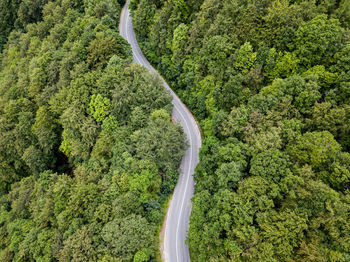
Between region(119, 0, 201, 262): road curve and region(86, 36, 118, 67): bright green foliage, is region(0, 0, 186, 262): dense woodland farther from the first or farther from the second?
region(119, 0, 201, 262): road curve

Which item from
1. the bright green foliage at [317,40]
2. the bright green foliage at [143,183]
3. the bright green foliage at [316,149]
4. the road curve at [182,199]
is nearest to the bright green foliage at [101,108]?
the road curve at [182,199]

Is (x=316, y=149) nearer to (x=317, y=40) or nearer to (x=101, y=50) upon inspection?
(x=317, y=40)

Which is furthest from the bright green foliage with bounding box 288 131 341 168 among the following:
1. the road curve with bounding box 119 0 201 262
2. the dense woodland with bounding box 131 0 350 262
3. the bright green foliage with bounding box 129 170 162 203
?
the bright green foliage with bounding box 129 170 162 203

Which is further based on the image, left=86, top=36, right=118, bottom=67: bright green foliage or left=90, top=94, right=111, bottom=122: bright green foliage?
left=86, top=36, right=118, bottom=67: bright green foliage

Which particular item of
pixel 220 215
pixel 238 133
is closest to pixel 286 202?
pixel 220 215

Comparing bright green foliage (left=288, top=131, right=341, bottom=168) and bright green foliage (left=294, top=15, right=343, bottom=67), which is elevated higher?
bright green foliage (left=294, top=15, right=343, bottom=67)

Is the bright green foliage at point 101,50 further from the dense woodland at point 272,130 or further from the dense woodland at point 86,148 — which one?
the dense woodland at point 272,130

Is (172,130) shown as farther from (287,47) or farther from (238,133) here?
(287,47)
